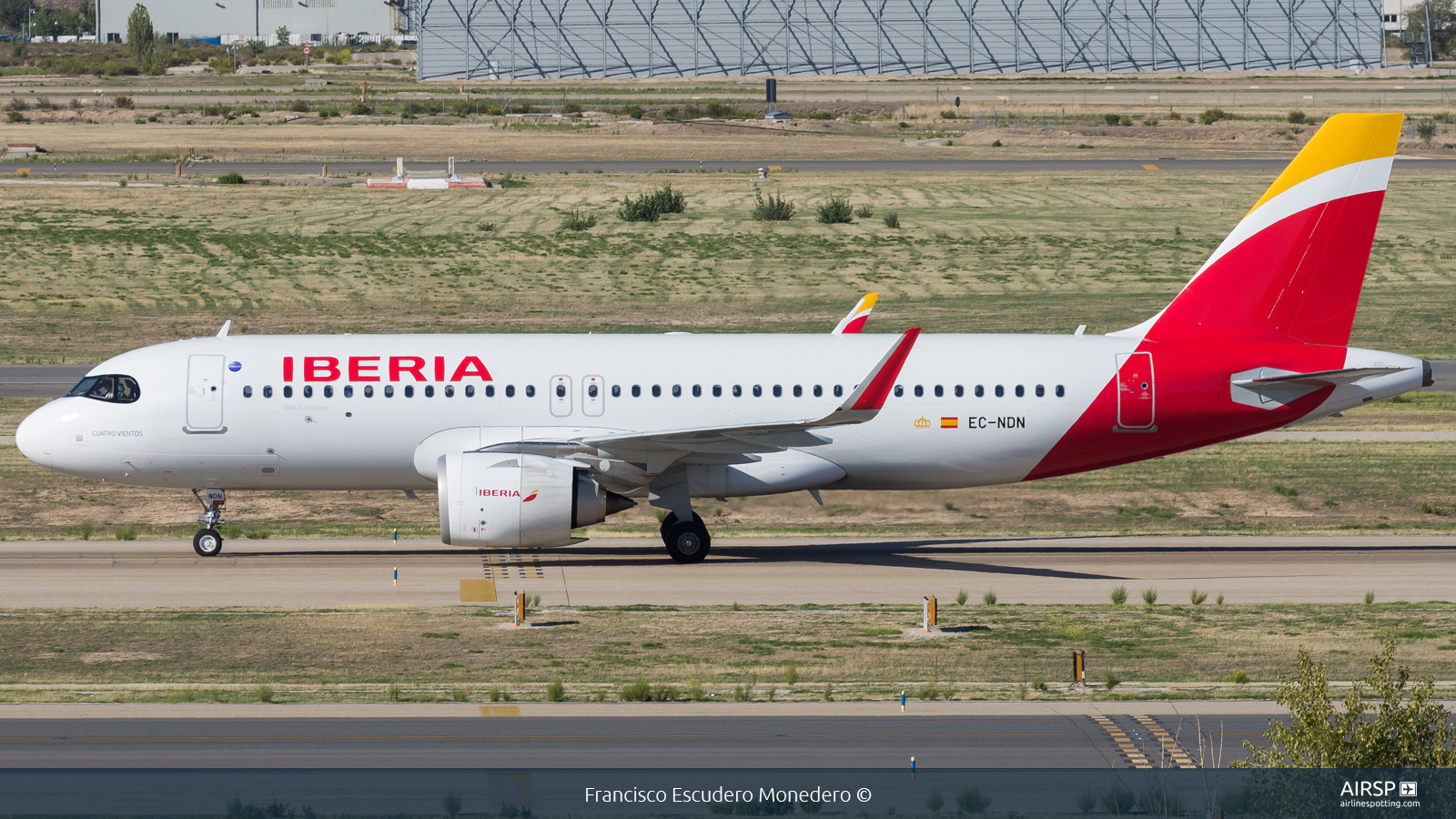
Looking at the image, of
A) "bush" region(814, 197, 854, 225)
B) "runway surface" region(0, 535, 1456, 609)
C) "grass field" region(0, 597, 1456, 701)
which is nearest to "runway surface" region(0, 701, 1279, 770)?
"grass field" region(0, 597, 1456, 701)

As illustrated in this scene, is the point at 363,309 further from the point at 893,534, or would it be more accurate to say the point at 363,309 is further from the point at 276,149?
the point at 276,149

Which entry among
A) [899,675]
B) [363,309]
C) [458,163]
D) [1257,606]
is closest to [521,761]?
[899,675]

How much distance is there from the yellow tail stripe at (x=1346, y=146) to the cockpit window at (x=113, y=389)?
76.2 feet

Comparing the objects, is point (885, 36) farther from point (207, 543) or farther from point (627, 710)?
point (627, 710)

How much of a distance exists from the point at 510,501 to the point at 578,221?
167ft

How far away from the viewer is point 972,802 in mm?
15617

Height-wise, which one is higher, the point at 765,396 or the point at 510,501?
the point at 765,396

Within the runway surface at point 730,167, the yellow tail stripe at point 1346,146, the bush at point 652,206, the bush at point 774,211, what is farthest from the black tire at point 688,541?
the runway surface at point 730,167

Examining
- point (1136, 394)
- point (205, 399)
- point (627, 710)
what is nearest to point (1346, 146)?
point (1136, 394)

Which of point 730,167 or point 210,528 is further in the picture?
point 730,167

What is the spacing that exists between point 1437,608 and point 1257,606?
3.06 m

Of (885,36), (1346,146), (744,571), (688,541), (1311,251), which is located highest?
(885,36)

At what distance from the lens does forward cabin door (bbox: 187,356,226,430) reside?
100 feet

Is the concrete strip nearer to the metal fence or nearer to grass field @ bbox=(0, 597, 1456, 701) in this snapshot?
grass field @ bbox=(0, 597, 1456, 701)
